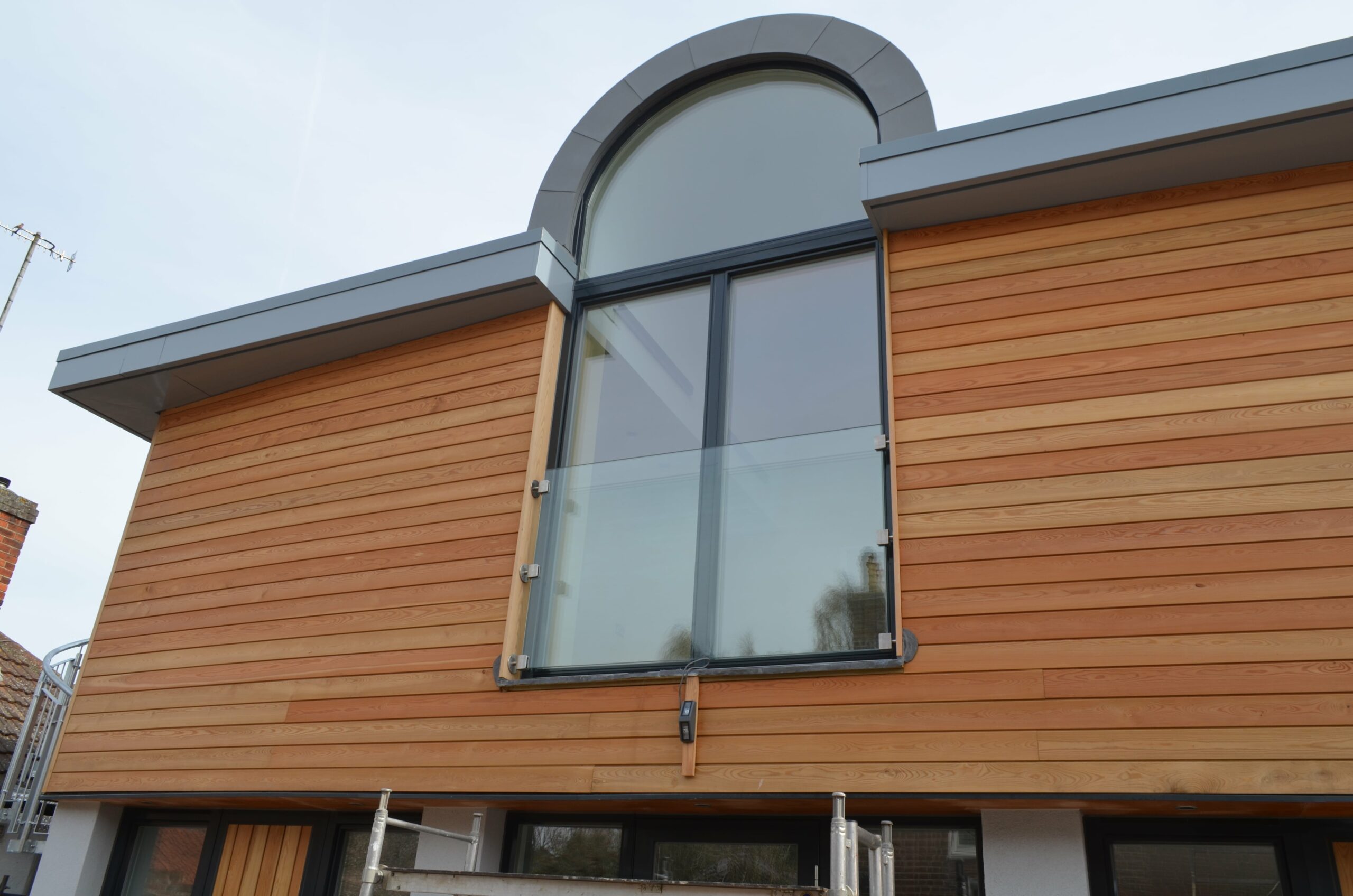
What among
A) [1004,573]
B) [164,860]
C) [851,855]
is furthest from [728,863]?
[164,860]

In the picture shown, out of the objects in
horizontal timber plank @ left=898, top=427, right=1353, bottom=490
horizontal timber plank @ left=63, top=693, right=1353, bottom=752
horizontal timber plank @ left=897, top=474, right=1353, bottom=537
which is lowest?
horizontal timber plank @ left=63, top=693, right=1353, bottom=752

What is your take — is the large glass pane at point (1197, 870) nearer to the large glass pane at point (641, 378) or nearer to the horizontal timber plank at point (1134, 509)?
the horizontal timber plank at point (1134, 509)

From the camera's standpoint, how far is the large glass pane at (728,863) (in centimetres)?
478

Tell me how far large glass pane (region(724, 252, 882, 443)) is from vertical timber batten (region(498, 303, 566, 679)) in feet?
3.57

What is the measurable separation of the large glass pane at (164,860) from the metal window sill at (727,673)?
3058 mm

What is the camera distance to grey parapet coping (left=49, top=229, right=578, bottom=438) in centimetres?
597

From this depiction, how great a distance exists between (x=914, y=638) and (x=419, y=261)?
383 cm

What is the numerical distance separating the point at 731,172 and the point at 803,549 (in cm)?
265

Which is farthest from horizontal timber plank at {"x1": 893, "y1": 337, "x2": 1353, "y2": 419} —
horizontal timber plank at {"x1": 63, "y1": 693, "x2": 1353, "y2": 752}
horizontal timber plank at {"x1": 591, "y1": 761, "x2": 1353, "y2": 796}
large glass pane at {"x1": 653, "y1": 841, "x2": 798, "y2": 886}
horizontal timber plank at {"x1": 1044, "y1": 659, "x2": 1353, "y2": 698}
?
large glass pane at {"x1": 653, "y1": 841, "x2": 798, "y2": 886}

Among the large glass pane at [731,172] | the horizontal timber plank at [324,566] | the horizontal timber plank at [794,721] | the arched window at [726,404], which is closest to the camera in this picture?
the horizontal timber plank at [794,721]

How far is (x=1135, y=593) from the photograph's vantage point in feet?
13.2

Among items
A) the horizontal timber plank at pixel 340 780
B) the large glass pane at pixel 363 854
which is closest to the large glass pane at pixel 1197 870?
the horizontal timber plank at pixel 340 780

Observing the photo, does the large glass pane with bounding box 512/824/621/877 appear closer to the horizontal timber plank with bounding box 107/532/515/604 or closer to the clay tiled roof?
the horizontal timber plank with bounding box 107/532/515/604

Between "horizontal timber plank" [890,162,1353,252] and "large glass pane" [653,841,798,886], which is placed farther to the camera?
"large glass pane" [653,841,798,886]
